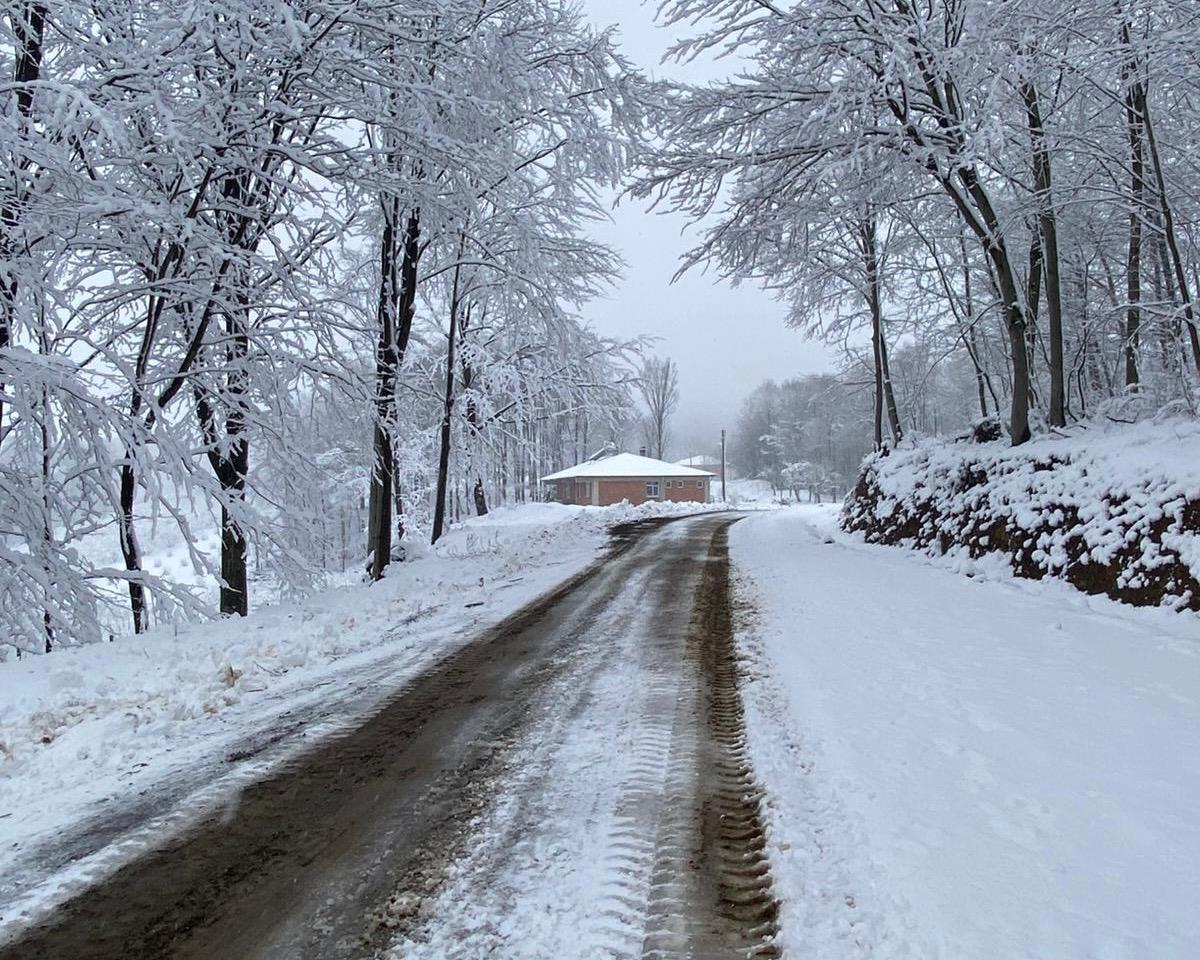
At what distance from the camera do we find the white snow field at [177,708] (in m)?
3.13

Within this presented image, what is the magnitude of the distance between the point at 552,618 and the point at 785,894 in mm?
5272

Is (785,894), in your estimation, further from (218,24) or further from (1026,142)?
(1026,142)

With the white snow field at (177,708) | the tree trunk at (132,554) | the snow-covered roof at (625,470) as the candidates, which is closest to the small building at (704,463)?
the snow-covered roof at (625,470)

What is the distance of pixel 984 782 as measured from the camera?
3.40 m

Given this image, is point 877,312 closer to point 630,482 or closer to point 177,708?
point 177,708

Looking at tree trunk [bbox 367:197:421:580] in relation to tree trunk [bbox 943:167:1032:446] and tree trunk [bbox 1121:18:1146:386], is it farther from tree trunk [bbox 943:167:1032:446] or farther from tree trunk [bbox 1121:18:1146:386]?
tree trunk [bbox 1121:18:1146:386]

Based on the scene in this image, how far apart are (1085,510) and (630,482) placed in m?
39.5

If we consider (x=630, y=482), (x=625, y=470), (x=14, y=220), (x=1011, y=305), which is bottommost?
(x=630, y=482)

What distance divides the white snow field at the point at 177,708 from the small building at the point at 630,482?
37.5 metres

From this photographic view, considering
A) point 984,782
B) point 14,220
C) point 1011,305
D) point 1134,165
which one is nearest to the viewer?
point 984,782

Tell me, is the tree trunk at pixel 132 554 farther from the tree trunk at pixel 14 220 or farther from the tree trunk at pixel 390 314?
the tree trunk at pixel 390 314

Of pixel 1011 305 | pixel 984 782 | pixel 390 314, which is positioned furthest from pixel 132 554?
pixel 1011 305

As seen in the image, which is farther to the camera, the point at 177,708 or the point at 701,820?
the point at 177,708

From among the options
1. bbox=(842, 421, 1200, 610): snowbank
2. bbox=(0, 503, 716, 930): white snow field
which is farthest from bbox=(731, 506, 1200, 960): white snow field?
bbox=(0, 503, 716, 930): white snow field
